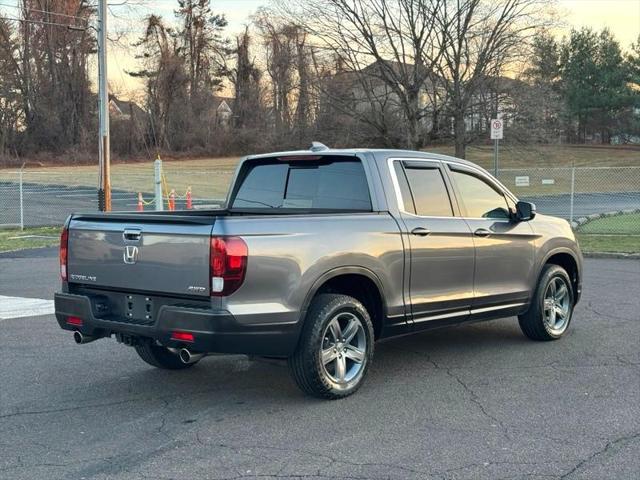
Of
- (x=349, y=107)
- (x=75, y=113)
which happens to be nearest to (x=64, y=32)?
(x=75, y=113)

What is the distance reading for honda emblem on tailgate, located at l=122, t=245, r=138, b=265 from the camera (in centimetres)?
517

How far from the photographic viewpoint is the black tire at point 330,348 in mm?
5250

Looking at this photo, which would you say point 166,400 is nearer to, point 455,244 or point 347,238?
point 347,238

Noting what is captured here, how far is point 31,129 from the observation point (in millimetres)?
62438

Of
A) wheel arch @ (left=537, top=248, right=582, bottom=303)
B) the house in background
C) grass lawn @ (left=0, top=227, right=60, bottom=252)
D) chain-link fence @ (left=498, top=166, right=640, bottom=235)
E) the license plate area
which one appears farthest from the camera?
the house in background

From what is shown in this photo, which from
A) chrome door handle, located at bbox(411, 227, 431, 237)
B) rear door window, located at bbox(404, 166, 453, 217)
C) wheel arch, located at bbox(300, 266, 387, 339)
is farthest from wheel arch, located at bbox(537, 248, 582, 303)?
wheel arch, located at bbox(300, 266, 387, 339)

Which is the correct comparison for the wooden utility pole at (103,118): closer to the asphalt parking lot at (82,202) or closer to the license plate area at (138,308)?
the asphalt parking lot at (82,202)

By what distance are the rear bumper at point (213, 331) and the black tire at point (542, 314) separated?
3.04 meters

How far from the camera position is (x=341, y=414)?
17.0ft

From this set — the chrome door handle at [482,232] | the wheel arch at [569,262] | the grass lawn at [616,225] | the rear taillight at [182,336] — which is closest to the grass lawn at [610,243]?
the grass lawn at [616,225]

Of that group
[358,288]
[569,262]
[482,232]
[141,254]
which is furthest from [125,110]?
[141,254]

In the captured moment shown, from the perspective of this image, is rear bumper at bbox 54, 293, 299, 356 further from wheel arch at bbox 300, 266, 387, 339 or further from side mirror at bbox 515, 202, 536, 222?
side mirror at bbox 515, 202, 536, 222

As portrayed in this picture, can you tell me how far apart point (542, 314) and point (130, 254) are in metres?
4.08

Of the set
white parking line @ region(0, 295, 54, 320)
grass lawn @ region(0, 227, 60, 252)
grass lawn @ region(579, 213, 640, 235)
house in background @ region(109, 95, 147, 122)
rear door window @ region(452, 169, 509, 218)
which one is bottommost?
grass lawn @ region(0, 227, 60, 252)
